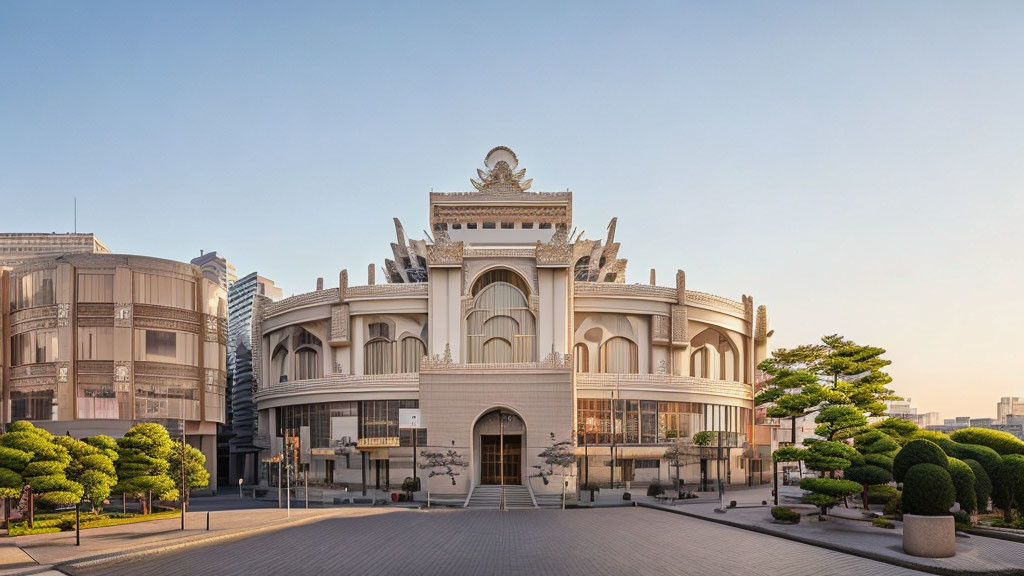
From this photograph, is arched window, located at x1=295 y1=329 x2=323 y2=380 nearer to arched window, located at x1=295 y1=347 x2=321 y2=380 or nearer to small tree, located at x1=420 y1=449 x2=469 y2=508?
arched window, located at x1=295 y1=347 x2=321 y2=380

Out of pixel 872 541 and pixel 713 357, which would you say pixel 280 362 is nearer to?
pixel 713 357

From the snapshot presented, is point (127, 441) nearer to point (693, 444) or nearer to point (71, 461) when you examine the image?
point (71, 461)

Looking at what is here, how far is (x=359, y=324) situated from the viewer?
253 feet

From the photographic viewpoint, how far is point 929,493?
32.8m

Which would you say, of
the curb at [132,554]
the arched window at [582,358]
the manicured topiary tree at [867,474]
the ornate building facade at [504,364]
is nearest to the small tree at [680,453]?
the ornate building facade at [504,364]

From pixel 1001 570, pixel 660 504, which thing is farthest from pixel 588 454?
pixel 1001 570

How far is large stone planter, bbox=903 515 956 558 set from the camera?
31172mm

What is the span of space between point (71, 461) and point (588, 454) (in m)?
39.7

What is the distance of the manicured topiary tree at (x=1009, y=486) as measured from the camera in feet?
128

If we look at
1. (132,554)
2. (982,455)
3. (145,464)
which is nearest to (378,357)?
(145,464)

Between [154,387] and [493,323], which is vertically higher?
[493,323]

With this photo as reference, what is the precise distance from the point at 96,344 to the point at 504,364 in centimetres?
3380

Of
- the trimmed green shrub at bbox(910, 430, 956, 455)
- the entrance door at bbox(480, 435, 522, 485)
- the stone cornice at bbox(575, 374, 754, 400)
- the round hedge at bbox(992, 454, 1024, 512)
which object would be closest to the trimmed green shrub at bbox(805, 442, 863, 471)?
the trimmed green shrub at bbox(910, 430, 956, 455)

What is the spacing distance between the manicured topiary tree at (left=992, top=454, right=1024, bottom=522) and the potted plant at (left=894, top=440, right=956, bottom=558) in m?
5.53
